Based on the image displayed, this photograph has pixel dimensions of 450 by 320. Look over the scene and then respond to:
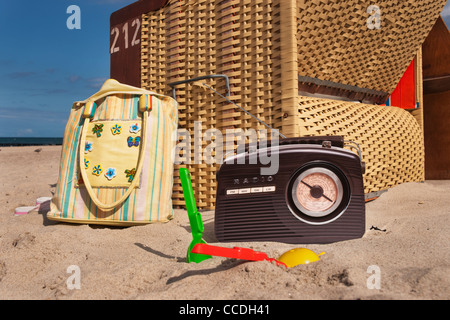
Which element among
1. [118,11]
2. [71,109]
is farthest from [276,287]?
[118,11]

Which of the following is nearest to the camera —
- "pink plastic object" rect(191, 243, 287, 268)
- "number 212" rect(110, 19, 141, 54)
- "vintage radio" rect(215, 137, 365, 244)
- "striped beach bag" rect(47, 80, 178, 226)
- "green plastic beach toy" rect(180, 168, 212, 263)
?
"pink plastic object" rect(191, 243, 287, 268)

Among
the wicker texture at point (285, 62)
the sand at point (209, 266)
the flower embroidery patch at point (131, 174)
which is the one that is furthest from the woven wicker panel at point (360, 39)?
the flower embroidery patch at point (131, 174)

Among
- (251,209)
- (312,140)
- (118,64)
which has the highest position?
(118,64)

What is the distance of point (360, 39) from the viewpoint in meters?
2.14

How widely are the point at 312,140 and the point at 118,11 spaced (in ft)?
6.55

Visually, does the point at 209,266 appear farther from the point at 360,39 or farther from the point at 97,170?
the point at 360,39

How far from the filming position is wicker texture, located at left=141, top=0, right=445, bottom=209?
1.70m

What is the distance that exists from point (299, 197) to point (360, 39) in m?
1.51

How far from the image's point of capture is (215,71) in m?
1.90

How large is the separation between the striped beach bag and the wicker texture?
11.8 inches

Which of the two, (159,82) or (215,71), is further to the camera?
(159,82)

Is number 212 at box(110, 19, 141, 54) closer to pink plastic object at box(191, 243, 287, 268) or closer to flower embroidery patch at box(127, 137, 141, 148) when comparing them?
flower embroidery patch at box(127, 137, 141, 148)

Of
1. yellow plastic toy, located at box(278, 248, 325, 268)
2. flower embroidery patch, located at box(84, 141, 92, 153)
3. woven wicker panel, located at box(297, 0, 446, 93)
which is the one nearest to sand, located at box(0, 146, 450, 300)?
yellow plastic toy, located at box(278, 248, 325, 268)

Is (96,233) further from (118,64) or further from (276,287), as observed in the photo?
(118,64)
